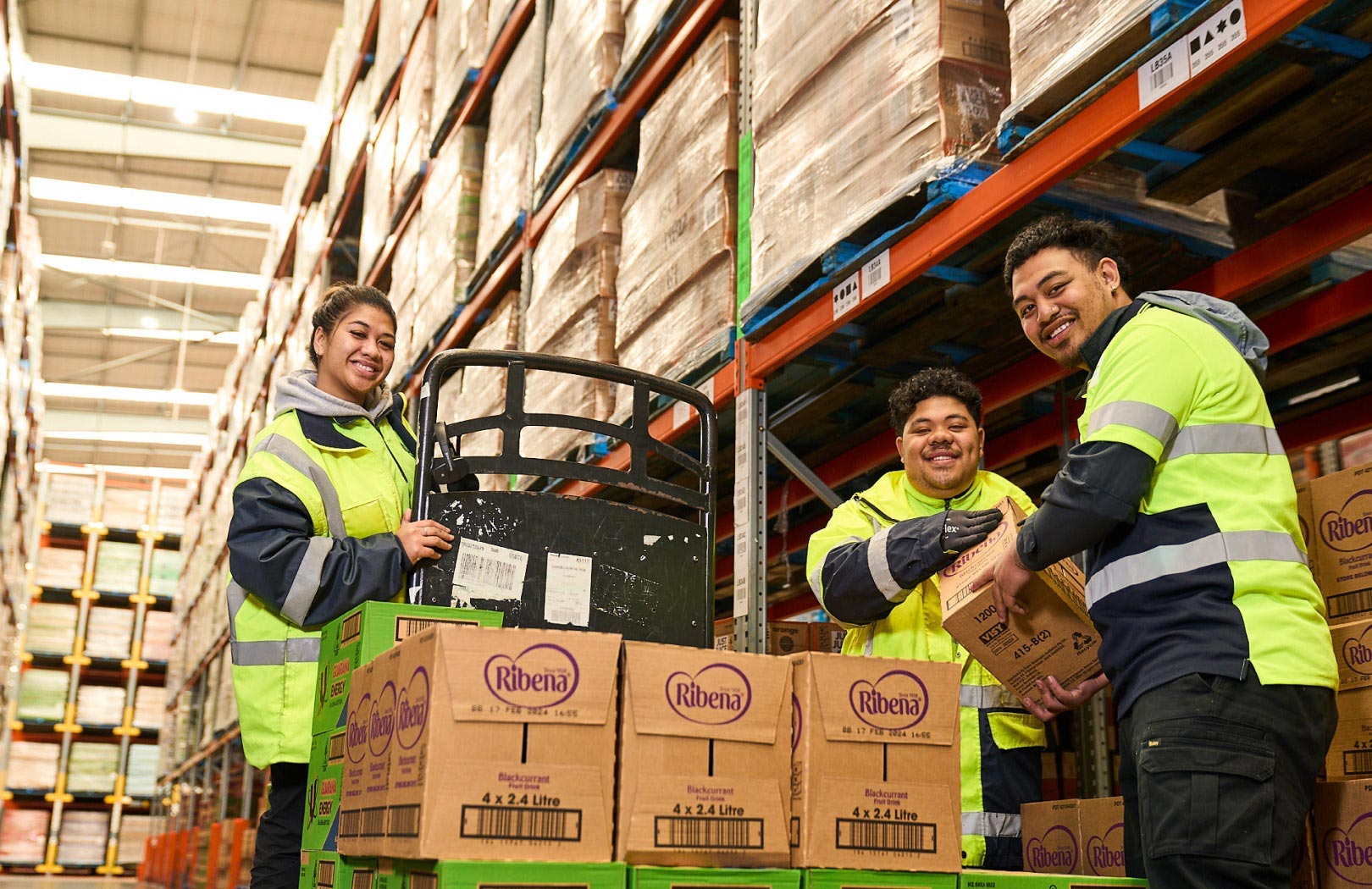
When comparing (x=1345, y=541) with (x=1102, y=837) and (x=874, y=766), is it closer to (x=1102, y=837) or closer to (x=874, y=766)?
(x=1102, y=837)

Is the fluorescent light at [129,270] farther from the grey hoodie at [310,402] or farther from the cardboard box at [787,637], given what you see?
the grey hoodie at [310,402]

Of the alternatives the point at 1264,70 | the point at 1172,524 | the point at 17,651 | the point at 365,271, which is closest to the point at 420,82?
the point at 365,271

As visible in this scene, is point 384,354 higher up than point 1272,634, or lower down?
higher up

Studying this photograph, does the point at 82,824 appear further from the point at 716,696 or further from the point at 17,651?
the point at 716,696

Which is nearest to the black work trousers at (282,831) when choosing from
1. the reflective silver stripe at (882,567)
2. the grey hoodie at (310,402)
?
the grey hoodie at (310,402)

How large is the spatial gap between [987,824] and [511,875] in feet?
4.45

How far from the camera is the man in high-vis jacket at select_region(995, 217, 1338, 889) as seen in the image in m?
1.74

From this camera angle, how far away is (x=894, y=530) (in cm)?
273

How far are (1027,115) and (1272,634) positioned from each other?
1197 mm

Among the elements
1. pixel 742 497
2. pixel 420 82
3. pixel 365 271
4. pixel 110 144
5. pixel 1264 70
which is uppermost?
pixel 110 144

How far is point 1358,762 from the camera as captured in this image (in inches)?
83.0

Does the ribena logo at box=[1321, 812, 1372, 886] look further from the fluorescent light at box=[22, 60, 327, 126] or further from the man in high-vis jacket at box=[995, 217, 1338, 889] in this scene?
the fluorescent light at box=[22, 60, 327, 126]

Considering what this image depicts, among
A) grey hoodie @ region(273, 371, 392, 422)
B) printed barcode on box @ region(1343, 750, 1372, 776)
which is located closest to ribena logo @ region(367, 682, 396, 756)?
grey hoodie @ region(273, 371, 392, 422)

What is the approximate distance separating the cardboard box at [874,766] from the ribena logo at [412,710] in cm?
57
